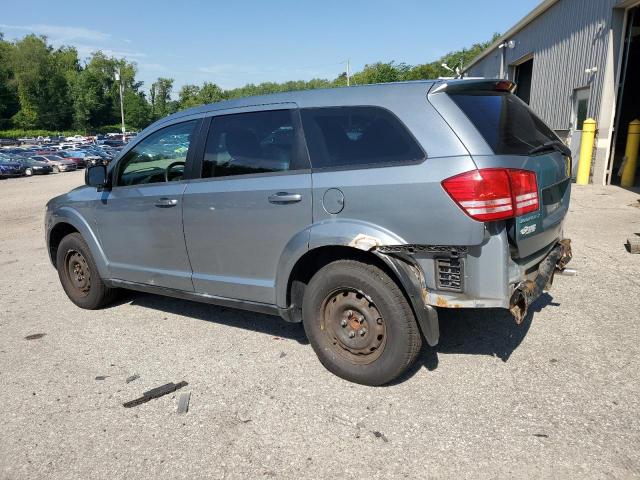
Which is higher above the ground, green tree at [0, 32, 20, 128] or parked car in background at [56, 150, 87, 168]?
green tree at [0, 32, 20, 128]

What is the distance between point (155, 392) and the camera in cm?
340

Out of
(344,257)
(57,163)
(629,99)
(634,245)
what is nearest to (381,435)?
(344,257)

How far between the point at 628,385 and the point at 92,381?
3677mm

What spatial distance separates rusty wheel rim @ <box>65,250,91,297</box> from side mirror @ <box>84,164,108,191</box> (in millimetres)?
846

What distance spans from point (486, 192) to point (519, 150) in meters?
0.52

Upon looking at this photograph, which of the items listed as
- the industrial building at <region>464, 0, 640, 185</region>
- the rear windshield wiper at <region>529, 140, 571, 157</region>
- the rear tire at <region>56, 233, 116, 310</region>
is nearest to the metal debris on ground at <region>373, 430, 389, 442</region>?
the rear windshield wiper at <region>529, 140, 571, 157</region>

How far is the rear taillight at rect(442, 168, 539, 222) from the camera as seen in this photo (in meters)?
2.76

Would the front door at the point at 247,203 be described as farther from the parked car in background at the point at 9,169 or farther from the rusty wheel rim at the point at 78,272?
the parked car in background at the point at 9,169

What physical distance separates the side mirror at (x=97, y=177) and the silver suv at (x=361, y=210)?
0.46 meters

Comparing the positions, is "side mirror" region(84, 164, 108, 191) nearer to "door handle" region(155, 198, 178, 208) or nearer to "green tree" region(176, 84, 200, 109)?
"door handle" region(155, 198, 178, 208)

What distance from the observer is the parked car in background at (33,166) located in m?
32.0

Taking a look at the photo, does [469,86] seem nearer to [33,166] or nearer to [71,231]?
[71,231]

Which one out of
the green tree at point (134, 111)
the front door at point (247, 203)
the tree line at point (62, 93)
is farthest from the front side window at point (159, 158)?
the green tree at point (134, 111)

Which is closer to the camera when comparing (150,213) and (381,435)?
(381,435)
